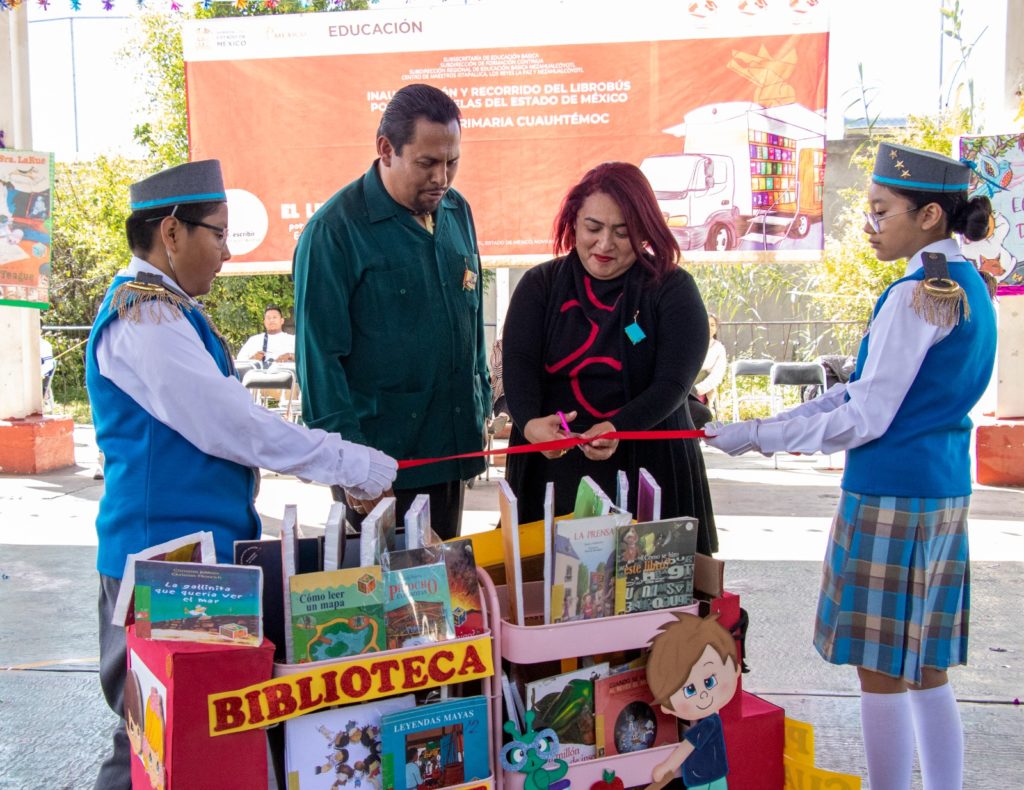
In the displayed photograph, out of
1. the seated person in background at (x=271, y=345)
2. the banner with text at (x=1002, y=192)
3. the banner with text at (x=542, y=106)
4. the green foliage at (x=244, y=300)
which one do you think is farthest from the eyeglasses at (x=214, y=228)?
the green foliage at (x=244, y=300)

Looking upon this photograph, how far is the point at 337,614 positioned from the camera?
1.67 m

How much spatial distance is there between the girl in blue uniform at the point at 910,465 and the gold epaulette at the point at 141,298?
4.60 ft

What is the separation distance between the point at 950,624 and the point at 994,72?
551cm

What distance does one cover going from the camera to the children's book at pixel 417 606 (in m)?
1.71

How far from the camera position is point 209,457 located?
1948 millimetres

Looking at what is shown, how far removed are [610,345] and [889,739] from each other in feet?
3.80

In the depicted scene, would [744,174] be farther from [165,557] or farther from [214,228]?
[165,557]

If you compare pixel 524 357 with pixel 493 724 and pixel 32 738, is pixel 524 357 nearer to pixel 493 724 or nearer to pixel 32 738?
pixel 493 724

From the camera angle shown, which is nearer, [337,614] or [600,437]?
[337,614]

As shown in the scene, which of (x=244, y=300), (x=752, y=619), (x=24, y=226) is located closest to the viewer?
(x=752, y=619)

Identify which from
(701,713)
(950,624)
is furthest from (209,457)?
(950,624)

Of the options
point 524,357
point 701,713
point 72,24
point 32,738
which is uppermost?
point 72,24

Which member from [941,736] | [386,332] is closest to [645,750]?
[941,736]

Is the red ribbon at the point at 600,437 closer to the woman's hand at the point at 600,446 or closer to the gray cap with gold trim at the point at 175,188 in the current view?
the woman's hand at the point at 600,446
